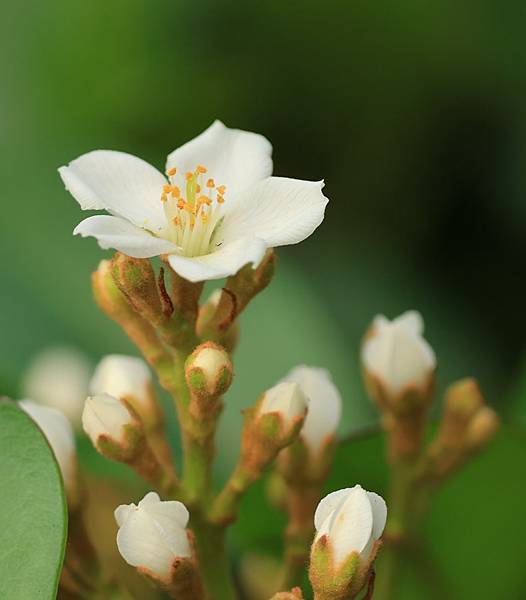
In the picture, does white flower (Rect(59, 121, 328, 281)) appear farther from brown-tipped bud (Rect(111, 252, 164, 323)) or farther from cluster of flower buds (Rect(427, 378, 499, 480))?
cluster of flower buds (Rect(427, 378, 499, 480))

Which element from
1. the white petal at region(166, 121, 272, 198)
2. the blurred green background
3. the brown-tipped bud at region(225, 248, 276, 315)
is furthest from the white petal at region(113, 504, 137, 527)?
the blurred green background

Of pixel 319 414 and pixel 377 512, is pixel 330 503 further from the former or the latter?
pixel 319 414

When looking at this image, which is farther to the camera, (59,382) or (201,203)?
(59,382)

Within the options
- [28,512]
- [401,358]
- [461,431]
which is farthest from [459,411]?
[28,512]

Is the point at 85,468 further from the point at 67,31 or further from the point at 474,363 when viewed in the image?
the point at 67,31

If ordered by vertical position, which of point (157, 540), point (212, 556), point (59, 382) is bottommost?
point (59, 382)

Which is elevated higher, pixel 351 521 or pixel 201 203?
pixel 201 203

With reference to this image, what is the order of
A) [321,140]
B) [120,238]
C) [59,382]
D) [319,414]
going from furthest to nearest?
[321,140], [59,382], [319,414], [120,238]
